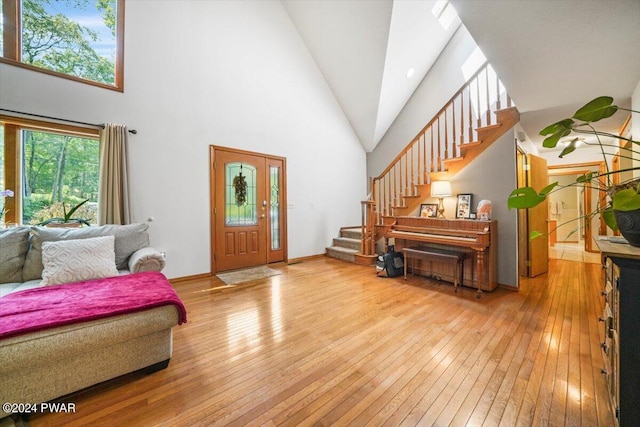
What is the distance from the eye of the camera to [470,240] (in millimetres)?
3004

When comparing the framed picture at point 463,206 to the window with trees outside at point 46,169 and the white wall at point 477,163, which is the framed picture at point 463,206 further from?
the window with trees outside at point 46,169

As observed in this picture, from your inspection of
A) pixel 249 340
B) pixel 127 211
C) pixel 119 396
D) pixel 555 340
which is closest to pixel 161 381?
pixel 119 396

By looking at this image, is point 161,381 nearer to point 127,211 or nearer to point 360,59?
point 127,211

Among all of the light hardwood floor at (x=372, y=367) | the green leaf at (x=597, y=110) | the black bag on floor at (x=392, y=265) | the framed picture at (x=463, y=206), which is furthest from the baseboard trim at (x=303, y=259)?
the green leaf at (x=597, y=110)

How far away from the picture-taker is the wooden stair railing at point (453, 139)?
11.1 ft

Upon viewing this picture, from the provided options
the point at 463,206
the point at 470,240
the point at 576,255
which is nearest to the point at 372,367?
the point at 470,240

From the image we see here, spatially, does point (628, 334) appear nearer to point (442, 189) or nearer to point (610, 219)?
point (610, 219)

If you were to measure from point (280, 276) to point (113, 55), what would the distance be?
377 cm

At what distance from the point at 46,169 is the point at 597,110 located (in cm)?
487

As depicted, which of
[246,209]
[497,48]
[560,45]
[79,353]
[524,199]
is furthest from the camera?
[246,209]

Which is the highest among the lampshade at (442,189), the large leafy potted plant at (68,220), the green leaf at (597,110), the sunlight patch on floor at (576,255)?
the green leaf at (597,110)

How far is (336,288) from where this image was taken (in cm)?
329

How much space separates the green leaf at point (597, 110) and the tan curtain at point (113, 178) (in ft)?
13.6

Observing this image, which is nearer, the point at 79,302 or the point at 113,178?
the point at 79,302
